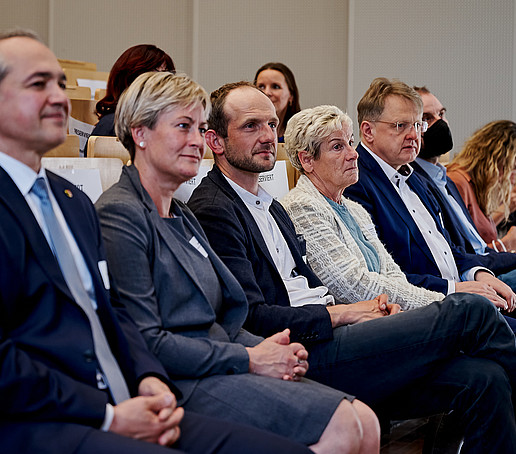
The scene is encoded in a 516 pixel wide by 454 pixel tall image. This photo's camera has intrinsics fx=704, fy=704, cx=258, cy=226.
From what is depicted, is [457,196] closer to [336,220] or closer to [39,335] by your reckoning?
[336,220]

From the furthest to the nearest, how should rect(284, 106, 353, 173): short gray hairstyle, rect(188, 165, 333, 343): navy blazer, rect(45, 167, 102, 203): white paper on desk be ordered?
rect(284, 106, 353, 173): short gray hairstyle → rect(45, 167, 102, 203): white paper on desk → rect(188, 165, 333, 343): navy blazer

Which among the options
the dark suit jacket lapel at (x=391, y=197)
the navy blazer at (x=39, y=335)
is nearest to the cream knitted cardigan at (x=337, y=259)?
the dark suit jacket lapel at (x=391, y=197)

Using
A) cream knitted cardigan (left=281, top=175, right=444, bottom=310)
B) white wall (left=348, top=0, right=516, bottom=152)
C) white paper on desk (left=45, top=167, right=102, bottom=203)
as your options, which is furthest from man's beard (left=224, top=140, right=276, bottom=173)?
white wall (left=348, top=0, right=516, bottom=152)

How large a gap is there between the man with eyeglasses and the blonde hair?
2.37 ft

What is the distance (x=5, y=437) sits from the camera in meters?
1.13

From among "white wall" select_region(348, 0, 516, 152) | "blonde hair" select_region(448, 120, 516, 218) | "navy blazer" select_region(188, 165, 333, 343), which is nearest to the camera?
"navy blazer" select_region(188, 165, 333, 343)

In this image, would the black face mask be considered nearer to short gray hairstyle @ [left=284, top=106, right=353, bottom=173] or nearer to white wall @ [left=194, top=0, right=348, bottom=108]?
short gray hairstyle @ [left=284, top=106, right=353, bottom=173]

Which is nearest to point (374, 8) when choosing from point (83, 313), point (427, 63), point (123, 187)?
point (427, 63)

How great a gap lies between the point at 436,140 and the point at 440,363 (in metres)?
1.63

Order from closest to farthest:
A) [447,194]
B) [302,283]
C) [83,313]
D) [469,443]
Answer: [83,313]
[469,443]
[302,283]
[447,194]

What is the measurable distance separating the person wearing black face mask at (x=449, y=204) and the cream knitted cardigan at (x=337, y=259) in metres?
0.89

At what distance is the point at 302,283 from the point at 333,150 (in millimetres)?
597

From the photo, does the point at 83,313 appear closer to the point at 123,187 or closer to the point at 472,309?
the point at 123,187

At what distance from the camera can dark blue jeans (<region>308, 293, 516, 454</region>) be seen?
6.29 ft
